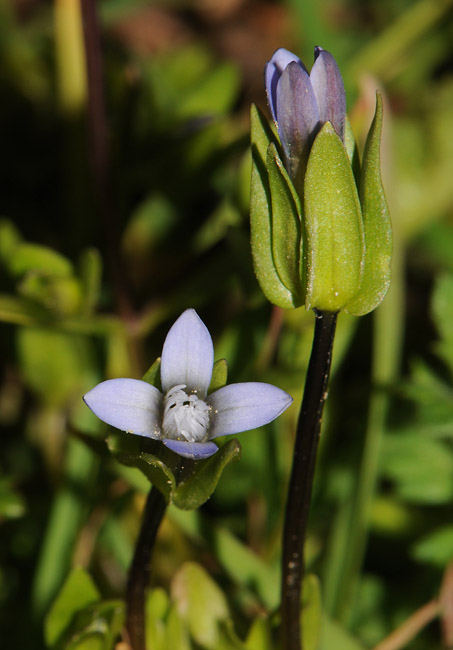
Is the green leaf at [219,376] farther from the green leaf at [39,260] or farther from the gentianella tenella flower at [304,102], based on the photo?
the green leaf at [39,260]

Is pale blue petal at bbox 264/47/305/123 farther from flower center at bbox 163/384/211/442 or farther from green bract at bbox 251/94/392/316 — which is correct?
flower center at bbox 163/384/211/442

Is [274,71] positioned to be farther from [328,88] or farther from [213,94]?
[213,94]

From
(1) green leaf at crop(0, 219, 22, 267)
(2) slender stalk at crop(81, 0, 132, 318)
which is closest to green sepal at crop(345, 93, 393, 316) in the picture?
(2) slender stalk at crop(81, 0, 132, 318)

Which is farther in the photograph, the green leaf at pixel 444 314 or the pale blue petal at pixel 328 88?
the green leaf at pixel 444 314

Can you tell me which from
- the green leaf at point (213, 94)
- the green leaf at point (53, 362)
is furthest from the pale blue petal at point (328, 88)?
the green leaf at point (213, 94)

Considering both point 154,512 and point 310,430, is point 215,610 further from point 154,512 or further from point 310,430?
point 310,430

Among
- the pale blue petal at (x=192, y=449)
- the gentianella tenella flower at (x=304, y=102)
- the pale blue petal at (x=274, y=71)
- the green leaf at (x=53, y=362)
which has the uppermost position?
the pale blue petal at (x=274, y=71)

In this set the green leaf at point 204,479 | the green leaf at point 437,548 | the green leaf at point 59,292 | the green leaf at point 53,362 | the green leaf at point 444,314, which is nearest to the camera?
the green leaf at point 204,479
